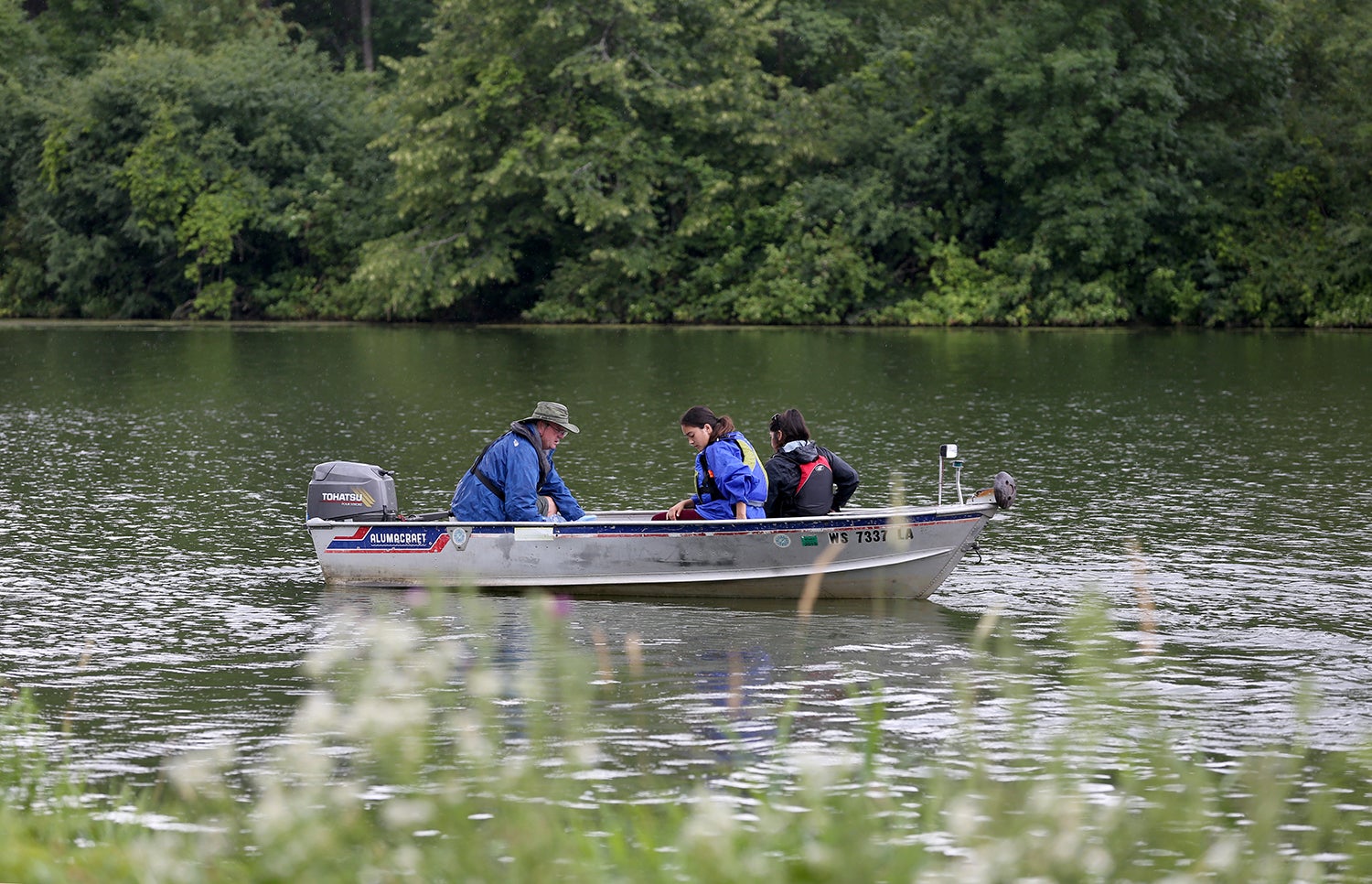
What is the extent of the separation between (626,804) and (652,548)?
5.87 meters

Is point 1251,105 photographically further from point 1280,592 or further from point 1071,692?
point 1071,692

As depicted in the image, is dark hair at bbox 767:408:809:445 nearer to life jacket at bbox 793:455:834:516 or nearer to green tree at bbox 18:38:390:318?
life jacket at bbox 793:455:834:516

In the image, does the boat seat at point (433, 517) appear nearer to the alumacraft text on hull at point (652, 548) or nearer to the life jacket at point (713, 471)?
the alumacraft text on hull at point (652, 548)

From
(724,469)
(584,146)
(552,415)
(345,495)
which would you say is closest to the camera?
(724,469)

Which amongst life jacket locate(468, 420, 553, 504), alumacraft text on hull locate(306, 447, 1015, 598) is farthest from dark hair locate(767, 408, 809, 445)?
life jacket locate(468, 420, 553, 504)

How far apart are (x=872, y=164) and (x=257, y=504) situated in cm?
3753

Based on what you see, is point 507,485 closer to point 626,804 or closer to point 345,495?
point 345,495

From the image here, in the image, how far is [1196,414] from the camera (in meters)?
27.5

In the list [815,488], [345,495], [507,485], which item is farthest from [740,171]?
[815,488]

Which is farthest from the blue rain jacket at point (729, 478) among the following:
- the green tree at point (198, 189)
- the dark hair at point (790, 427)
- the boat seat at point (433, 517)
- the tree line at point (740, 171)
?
the green tree at point (198, 189)

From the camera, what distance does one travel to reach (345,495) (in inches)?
584

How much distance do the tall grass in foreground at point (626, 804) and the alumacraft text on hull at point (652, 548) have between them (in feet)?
4.73

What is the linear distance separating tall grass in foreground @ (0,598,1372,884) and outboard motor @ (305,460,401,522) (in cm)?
177

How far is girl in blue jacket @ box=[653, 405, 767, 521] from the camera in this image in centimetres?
1405
